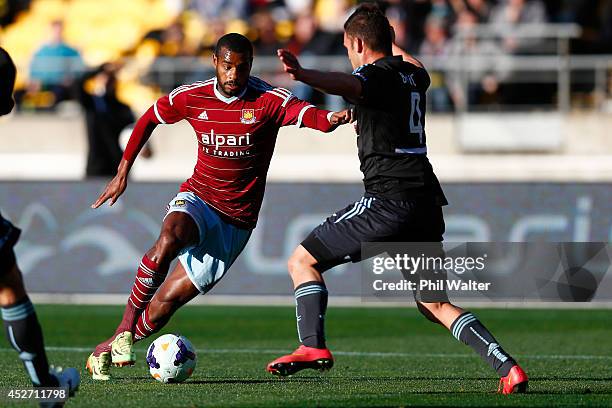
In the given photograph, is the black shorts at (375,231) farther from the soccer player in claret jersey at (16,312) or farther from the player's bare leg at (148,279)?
the soccer player in claret jersey at (16,312)

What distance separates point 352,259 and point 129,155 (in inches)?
74.5

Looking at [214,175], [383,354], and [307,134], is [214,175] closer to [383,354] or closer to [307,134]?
[383,354]

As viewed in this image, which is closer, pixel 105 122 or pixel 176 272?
pixel 176 272

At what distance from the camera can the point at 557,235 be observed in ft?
47.6

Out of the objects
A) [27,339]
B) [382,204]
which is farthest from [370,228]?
[27,339]

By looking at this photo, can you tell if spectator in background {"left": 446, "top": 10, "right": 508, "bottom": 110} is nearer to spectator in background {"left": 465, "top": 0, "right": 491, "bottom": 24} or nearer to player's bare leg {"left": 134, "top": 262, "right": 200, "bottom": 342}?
spectator in background {"left": 465, "top": 0, "right": 491, "bottom": 24}

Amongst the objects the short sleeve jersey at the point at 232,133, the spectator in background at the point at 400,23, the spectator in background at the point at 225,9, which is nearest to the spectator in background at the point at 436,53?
the spectator in background at the point at 400,23

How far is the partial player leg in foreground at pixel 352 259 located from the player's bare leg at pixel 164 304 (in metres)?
1.07

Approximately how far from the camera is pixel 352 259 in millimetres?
7820

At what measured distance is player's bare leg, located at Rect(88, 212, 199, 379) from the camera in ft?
26.9

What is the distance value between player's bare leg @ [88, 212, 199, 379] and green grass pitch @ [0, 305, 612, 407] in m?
0.18

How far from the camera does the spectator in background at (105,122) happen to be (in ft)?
55.0

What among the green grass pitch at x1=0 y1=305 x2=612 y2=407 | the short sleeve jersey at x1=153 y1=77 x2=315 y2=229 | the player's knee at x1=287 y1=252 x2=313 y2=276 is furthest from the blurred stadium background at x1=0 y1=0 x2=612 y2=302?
the player's knee at x1=287 y1=252 x2=313 y2=276

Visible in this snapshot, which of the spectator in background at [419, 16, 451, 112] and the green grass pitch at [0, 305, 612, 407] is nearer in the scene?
the green grass pitch at [0, 305, 612, 407]
